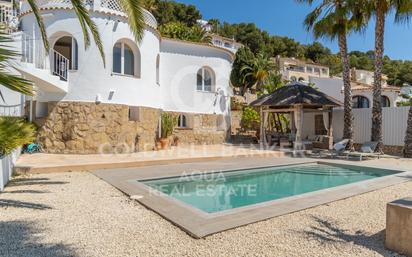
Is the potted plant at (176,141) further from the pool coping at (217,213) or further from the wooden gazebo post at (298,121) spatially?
the pool coping at (217,213)

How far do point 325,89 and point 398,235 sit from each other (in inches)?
1481

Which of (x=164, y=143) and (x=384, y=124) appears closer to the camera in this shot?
(x=164, y=143)

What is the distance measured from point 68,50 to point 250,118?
52.3ft

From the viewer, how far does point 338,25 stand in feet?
67.3

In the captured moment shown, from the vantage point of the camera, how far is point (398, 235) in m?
4.93

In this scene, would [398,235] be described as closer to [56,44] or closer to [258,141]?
[56,44]

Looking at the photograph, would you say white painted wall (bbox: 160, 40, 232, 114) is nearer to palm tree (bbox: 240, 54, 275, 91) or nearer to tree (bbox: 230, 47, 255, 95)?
palm tree (bbox: 240, 54, 275, 91)

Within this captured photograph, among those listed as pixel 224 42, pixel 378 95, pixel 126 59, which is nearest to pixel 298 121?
pixel 378 95

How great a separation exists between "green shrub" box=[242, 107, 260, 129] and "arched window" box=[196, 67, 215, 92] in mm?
5445

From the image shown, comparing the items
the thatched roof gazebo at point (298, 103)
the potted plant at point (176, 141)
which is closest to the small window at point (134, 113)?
the potted plant at point (176, 141)

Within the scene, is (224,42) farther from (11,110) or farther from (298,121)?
(11,110)

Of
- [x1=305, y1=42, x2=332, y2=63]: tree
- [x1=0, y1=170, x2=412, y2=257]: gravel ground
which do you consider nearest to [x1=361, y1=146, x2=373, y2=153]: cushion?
[x1=0, y1=170, x2=412, y2=257]: gravel ground

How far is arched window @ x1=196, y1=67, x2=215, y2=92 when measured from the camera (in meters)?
23.7

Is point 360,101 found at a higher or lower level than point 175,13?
lower
